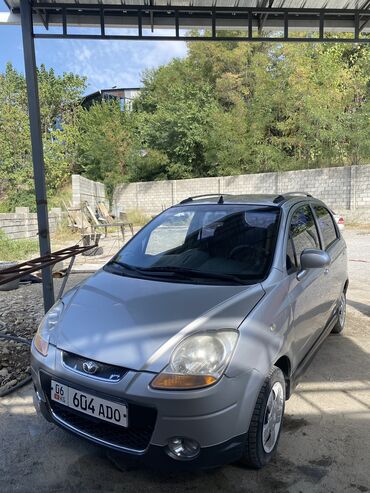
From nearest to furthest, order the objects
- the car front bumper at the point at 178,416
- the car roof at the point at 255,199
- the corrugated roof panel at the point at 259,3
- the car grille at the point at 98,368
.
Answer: the car front bumper at the point at 178,416
the car grille at the point at 98,368
the car roof at the point at 255,199
the corrugated roof panel at the point at 259,3

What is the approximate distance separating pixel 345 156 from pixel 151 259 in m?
20.0

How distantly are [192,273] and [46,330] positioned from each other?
1.06m

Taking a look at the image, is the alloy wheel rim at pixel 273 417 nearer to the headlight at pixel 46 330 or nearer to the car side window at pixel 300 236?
the car side window at pixel 300 236

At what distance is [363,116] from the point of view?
1923cm

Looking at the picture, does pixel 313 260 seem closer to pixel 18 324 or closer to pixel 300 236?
pixel 300 236

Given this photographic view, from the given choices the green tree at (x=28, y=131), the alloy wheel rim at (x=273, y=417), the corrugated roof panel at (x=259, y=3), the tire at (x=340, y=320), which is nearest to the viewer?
the alloy wheel rim at (x=273, y=417)

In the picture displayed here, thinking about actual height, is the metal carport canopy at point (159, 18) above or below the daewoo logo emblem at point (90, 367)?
above

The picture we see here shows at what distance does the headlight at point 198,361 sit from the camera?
200cm

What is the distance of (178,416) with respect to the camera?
1.96m

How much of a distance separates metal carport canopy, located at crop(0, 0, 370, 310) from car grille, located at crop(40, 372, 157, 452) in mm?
2769

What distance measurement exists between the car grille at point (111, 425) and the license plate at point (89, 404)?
27mm

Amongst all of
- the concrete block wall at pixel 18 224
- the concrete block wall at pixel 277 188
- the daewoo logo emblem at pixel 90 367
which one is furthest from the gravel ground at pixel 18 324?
the concrete block wall at pixel 277 188

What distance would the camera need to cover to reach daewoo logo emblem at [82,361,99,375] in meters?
2.13

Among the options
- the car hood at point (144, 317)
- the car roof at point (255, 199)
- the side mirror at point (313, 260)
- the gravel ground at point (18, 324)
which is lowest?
the gravel ground at point (18, 324)
